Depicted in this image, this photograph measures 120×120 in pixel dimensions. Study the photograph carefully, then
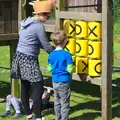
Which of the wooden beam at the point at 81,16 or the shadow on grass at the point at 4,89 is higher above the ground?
the wooden beam at the point at 81,16

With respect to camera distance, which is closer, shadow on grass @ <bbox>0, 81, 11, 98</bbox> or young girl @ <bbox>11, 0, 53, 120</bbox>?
young girl @ <bbox>11, 0, 53, 120</bbox>

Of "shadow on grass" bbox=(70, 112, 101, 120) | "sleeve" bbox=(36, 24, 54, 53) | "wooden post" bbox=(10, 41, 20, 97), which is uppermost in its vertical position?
"sleeve" bbox=(36, 24, 54, 53)

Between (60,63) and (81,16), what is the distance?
2.69 ft

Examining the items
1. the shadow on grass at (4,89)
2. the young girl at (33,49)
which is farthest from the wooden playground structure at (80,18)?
the shadow on grass at (4,89)

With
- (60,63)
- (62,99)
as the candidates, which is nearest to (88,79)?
(62,99)

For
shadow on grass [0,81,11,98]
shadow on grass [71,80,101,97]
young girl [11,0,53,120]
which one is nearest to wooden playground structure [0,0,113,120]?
young girl [11,0,53,120]

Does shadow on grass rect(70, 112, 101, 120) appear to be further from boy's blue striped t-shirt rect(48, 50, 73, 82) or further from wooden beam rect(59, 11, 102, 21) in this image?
wooden beam rect(59, 11, 102, 21)

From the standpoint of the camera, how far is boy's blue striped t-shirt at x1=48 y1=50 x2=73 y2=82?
5691mm

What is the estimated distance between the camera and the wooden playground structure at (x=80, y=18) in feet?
19.0

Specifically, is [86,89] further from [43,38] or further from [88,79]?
[43,38]

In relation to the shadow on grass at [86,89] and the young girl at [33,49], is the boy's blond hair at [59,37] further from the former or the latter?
the shadow on grass at [86,89]

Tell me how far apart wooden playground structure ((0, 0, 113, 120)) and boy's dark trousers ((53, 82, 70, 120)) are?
49 cm

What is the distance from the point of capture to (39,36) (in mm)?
5848

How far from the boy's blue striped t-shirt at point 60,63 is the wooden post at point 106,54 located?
483 mm
